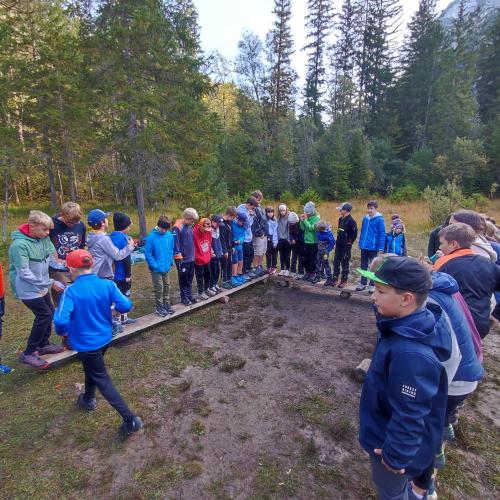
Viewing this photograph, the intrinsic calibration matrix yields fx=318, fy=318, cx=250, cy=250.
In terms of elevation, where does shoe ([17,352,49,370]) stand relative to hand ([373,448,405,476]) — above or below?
below

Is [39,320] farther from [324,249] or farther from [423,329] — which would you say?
[324,249]

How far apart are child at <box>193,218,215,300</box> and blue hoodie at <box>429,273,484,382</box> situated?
15.7 feet

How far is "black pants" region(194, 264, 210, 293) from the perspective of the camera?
6.84 m

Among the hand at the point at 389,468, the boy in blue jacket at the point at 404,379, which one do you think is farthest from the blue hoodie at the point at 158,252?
the hand at the point at 389,468

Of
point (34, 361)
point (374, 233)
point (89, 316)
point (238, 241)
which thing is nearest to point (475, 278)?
point (89, 316)

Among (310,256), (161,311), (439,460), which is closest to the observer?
(439,460)

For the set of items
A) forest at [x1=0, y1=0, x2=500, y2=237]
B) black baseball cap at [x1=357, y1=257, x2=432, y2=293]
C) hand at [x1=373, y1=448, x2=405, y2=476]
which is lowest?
hand at [x1=373, y1=448, x2=405, y2=476]

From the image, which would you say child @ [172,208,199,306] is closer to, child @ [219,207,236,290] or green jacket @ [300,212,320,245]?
child @ [219,207,236,290]

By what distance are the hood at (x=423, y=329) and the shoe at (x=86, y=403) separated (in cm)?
356

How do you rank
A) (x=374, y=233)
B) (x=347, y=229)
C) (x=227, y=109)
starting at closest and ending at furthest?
(x=374, y=233)
(x=347, y=229)
(x=227, y=109)

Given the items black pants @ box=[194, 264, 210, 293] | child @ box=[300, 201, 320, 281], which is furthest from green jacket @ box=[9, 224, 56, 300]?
child @ box=[300, 201, 320, 281]

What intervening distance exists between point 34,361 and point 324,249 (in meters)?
6.05

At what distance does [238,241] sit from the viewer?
25.0 ft

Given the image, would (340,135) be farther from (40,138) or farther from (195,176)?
(40,138)
